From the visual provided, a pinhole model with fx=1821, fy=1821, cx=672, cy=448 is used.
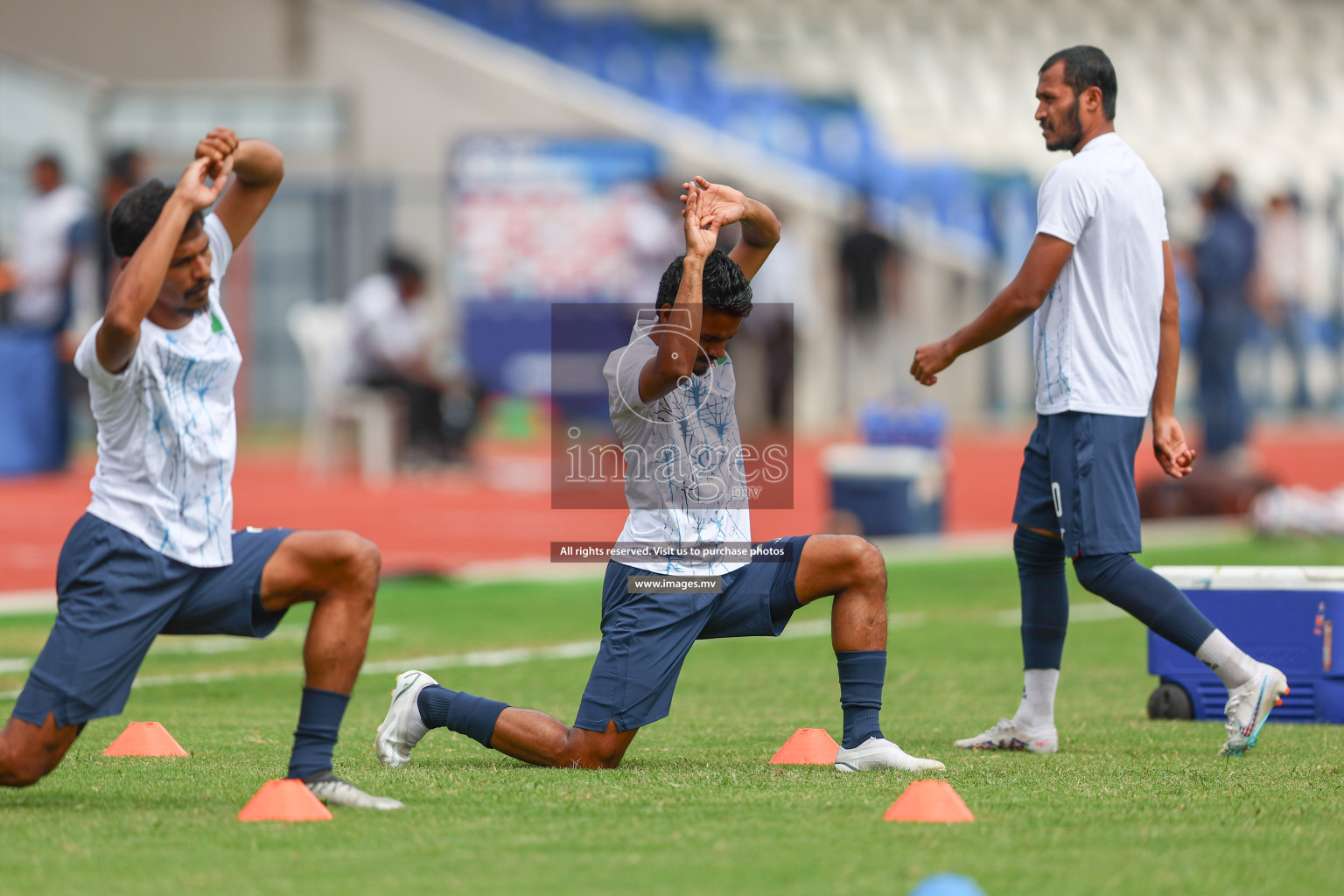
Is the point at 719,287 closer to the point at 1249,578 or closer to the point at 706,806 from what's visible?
the point at 706,806

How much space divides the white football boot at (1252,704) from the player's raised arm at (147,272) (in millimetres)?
3343

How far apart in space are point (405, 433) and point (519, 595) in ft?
25.7

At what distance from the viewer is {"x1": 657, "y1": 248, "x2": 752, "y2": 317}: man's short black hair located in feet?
16.8

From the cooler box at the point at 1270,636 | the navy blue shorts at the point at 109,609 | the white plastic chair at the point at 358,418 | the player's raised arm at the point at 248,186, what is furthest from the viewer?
the white plastic chair at the point at 358,418

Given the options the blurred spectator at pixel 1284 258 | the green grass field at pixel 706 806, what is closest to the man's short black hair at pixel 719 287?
the green grass field at pixel 706 806

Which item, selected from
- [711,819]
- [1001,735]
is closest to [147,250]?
[711,819]

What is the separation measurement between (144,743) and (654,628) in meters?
1.66

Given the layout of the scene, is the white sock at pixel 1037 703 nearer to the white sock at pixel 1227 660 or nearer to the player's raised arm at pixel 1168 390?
the white sock at pixel 1227 660

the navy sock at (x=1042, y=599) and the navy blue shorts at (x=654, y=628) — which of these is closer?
the navy blue shorts at (x=654, y=628)

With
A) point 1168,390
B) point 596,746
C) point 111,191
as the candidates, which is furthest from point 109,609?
point 111,191

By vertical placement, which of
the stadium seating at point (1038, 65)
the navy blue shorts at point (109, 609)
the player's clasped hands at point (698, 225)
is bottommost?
the navy blue shorts at point (109, 609)

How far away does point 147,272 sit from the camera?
4352 millimetres

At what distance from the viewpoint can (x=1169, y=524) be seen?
14562mm

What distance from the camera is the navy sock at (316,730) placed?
4637 mm
